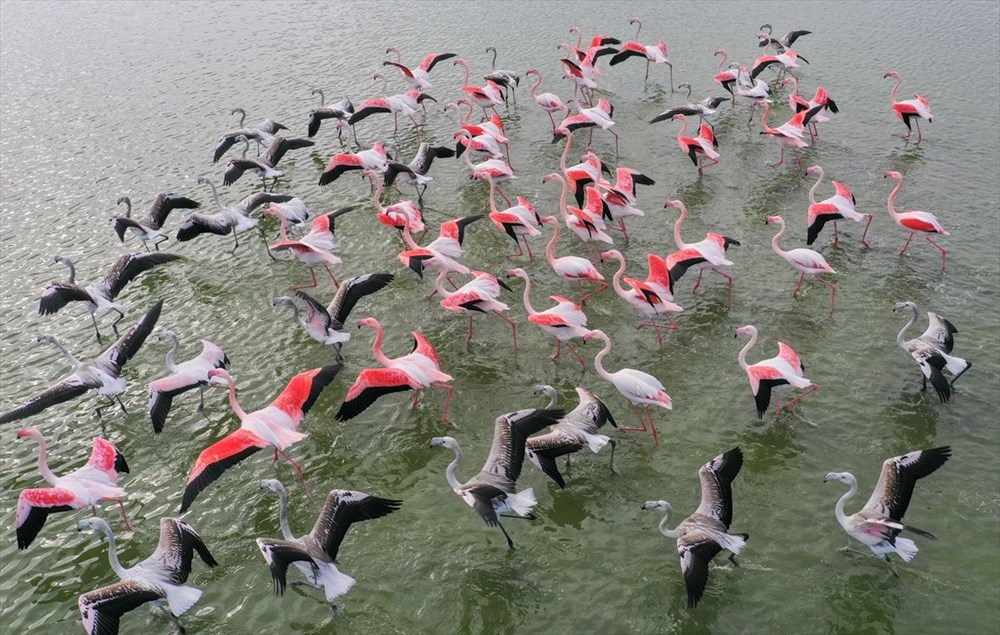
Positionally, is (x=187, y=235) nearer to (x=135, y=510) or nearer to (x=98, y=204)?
(x=98, y=204)

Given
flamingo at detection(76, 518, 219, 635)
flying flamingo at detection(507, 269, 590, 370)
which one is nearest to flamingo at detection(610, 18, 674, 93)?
flying flamingo at detection(507, 269, 590, 370)

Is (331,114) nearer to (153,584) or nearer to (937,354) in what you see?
(153,584)

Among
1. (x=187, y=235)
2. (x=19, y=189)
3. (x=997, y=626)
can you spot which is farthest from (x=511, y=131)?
(x=997, y=626)

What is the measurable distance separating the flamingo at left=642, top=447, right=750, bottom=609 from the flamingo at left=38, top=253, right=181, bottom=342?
7812 mm

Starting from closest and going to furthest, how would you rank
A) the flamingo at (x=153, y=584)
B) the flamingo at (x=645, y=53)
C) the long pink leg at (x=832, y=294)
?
the flamingo at (x=153, y=584), the long pink leg at (x=832, y=294), the flamingo at (x=645, y=53)

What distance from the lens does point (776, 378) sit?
8.05 meters

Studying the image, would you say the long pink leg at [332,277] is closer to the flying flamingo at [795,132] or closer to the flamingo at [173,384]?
the flamingo at [173,384]

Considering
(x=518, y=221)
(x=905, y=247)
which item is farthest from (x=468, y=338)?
(x=905, y=247)

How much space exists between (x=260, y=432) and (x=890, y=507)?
5.93 m

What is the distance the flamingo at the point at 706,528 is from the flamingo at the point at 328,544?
2.47 metres

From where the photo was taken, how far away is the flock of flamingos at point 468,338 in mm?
6684

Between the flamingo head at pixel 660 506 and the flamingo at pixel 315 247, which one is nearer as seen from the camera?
the flamingo head at pixel 660 506

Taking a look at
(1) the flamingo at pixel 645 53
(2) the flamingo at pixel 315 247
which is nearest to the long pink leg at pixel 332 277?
(2) the flamingo at pixel 315 247

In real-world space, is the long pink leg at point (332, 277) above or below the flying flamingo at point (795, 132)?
below
